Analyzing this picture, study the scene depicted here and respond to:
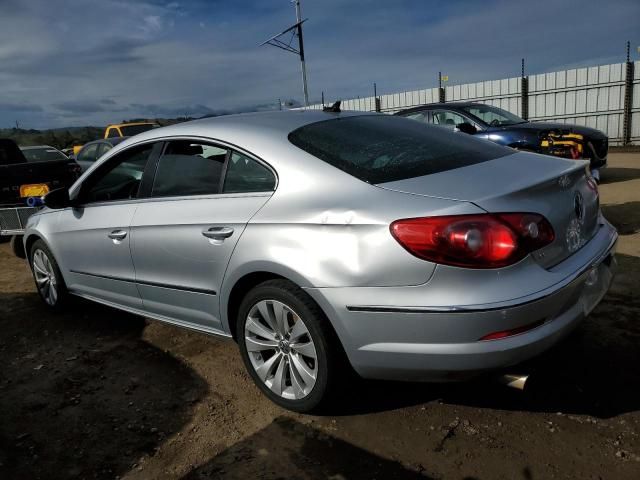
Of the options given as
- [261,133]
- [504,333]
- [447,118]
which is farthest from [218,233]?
[447,118]

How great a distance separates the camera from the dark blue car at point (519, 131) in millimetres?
8250

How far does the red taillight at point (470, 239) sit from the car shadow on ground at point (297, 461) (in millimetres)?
930

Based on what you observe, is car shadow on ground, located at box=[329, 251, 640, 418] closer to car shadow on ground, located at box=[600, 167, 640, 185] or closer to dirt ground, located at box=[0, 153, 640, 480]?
dirt ground, located at box=[0, 153, 640, 480]

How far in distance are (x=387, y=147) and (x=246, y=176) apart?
0.76m

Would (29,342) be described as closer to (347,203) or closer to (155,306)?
(155,306)

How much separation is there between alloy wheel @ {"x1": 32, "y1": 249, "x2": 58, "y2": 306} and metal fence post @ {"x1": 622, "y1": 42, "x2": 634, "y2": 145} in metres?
16.1

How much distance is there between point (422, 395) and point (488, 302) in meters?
0.98

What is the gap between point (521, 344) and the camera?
6.86 feet

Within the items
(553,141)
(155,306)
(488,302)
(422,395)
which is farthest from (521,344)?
(553,141)

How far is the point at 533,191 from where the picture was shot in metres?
2.26

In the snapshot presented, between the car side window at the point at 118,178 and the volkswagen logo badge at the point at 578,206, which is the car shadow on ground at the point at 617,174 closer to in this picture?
the volkswagen logo badge at the point at 578,206

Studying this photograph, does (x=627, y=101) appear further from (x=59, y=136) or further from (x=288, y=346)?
(x=59, y=136)

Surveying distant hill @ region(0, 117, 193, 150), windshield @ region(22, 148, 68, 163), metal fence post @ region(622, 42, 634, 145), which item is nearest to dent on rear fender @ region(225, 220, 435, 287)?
windshield @ region(22, 148, 68, 163)

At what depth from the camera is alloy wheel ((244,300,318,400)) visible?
100 inches
